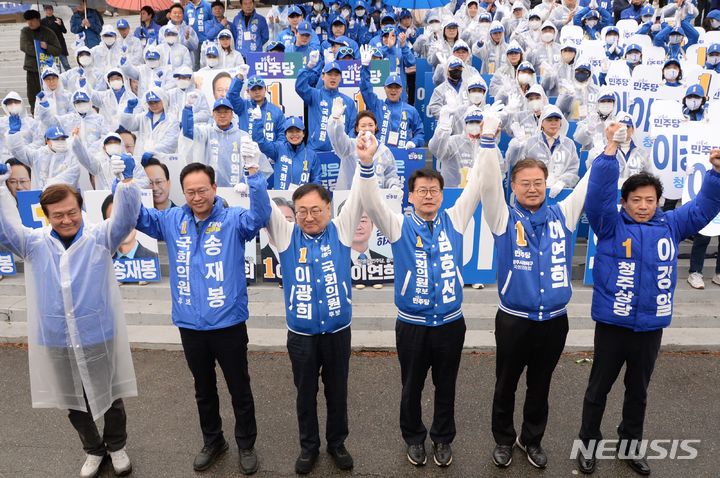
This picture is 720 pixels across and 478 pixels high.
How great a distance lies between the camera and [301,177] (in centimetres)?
758

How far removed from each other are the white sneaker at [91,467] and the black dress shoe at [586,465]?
135 inches

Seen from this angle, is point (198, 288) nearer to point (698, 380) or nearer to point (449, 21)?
point (698, 380)

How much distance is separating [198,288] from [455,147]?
4766 millimetres

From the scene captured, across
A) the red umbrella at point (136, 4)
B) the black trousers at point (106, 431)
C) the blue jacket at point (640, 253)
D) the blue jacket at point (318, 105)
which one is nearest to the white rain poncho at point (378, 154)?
the blue jacket at point (318, 105)

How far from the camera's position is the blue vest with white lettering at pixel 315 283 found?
4.07 meters

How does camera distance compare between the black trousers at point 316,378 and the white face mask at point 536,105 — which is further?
the white face mask at point 536,105

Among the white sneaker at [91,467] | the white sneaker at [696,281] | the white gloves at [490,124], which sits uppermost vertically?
the white gloves at [490,124]

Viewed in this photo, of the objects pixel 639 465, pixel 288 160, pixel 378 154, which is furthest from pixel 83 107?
pixel 639 465

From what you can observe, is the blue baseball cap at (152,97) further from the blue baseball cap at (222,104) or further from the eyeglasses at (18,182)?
the eyeglasses at (18,182)

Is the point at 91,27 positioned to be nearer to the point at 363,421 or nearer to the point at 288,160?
the point at 288,160

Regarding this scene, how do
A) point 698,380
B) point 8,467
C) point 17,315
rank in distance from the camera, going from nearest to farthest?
point 8,467 < point 698,380 < point 17,315

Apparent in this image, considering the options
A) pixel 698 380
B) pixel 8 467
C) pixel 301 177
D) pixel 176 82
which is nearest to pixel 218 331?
pixel 8 467

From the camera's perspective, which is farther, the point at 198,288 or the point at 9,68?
the point at 9,68

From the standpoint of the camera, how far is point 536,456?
171 inches
